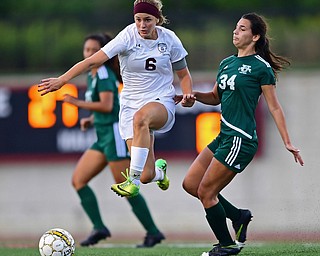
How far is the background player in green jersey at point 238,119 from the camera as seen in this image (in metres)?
8.18

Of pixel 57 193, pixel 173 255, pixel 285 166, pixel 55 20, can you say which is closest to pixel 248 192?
pixel 285 166

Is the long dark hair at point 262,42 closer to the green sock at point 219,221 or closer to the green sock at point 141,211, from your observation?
the green sock at point 219,221

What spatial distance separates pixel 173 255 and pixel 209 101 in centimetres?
141

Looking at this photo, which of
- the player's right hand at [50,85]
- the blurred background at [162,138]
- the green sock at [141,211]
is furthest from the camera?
the blurred background at [162,138]

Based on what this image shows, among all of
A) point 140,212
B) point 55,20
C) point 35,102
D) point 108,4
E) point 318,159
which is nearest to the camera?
point 140,212

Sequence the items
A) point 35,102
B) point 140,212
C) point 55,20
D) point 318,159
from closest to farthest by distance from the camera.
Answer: point 140,212
point 35,102
point 318,159
point 55,20

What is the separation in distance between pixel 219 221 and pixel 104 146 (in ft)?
9.05

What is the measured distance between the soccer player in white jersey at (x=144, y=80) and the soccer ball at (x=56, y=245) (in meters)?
0.64

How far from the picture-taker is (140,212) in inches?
427

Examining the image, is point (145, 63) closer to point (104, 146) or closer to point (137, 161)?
point (137, 161)

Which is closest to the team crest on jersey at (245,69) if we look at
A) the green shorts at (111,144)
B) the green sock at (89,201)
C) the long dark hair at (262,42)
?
the long dark hair at (262,42)

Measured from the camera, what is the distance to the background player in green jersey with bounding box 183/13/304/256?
8.18m

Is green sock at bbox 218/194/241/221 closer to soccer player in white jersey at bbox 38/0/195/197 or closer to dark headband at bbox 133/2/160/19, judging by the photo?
soccer player in white jersey at bbox 38/0/195/197

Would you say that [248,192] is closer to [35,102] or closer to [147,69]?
[35,102]
